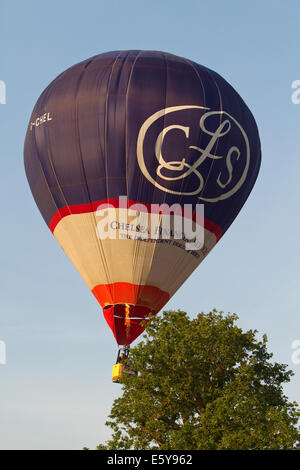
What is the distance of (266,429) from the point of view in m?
27.7

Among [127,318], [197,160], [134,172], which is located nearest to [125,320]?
[127,318]

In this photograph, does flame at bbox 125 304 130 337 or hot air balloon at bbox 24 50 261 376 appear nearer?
hot air balloon at bbox 24 50 261 376

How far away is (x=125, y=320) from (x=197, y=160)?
817 cm

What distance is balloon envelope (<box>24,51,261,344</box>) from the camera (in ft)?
117

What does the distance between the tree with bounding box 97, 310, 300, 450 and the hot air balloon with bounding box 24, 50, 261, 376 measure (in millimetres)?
4291

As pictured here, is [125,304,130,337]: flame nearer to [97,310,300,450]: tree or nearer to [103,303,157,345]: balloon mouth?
[103,303,157,345]: balloon mouth

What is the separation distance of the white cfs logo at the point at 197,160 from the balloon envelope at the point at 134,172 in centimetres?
5

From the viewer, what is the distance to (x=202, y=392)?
29.4 meters

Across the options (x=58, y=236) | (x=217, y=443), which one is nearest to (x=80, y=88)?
(x=58, y=236)

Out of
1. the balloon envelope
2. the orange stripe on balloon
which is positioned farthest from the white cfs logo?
the orange stripe on balloon

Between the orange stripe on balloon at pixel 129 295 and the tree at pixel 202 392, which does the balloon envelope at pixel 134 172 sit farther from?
the tree at pixel 202 392

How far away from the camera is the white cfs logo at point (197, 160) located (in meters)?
35.8

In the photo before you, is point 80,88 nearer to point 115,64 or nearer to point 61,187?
point 115,64
